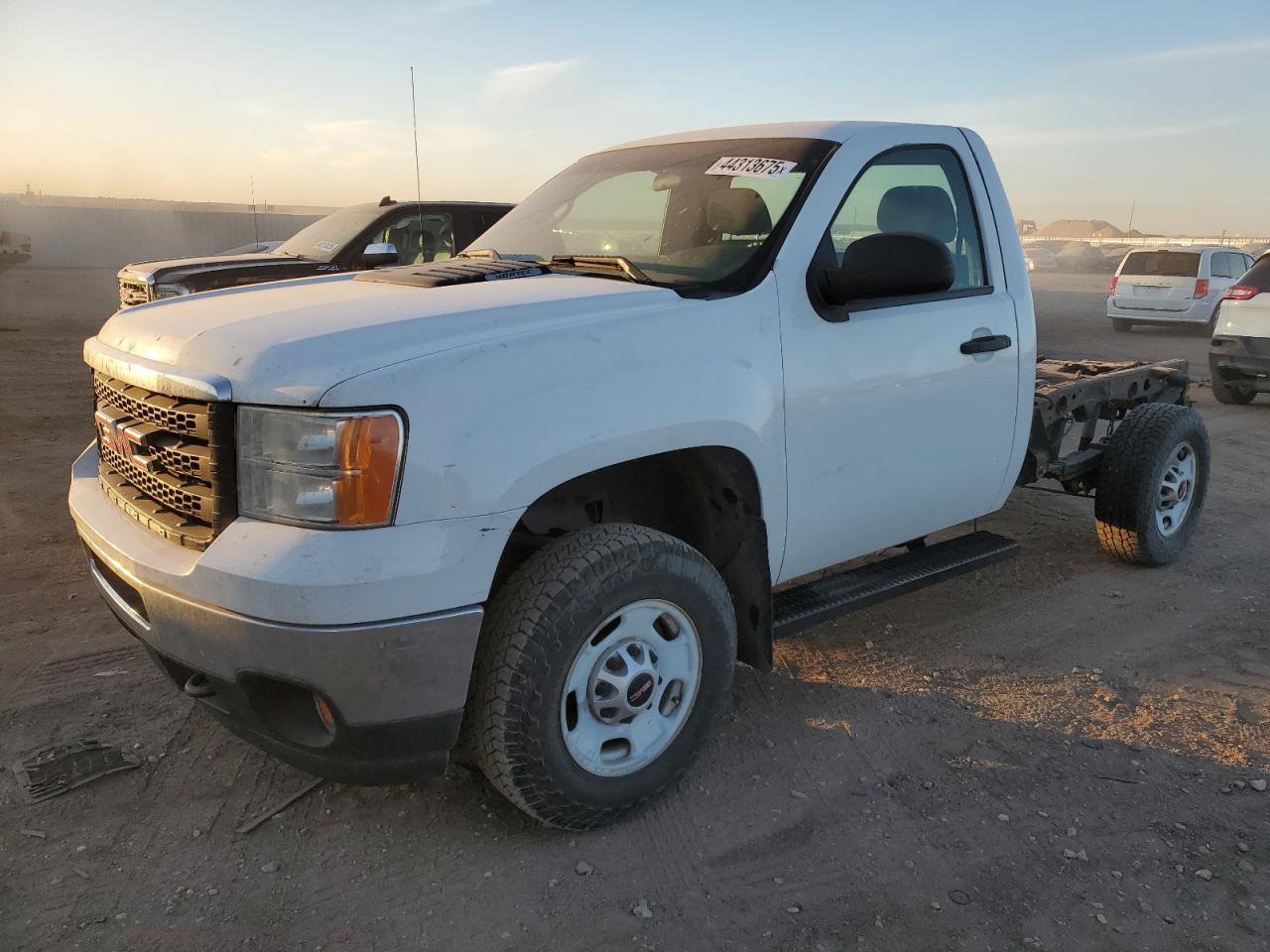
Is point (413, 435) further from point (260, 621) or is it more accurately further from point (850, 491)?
point (850, 491)

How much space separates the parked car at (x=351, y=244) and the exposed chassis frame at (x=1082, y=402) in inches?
225

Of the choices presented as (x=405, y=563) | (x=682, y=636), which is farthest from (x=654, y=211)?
(x=405, y=563)

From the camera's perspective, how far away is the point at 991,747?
10.9ft

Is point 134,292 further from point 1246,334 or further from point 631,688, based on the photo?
point 1246,334

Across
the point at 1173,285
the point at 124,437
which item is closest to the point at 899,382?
the point at 124,437

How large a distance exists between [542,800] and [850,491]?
1.46m

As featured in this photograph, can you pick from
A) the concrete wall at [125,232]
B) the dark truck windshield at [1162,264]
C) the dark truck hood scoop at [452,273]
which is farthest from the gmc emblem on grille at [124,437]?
the concrete wall at [125,232]

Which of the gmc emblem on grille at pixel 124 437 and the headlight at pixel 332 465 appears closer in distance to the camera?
the headlight at pixel 332 465

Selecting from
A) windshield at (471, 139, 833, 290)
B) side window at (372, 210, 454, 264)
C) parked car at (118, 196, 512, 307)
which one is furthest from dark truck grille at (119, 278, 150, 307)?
windshield at (471, 139, 833, 290)

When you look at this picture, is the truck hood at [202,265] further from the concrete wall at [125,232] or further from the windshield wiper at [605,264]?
the concrete wall at [125,232]

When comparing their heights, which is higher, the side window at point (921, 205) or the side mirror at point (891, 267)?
the side window at point (921, 205)

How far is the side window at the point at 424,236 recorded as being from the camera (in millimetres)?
9617

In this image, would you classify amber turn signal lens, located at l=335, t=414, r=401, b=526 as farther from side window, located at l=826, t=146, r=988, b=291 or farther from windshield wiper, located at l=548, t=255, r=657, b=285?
side window, located at l=826, t=146, r=988, b=291

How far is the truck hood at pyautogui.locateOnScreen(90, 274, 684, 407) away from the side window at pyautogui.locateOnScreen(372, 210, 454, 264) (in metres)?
6.63
